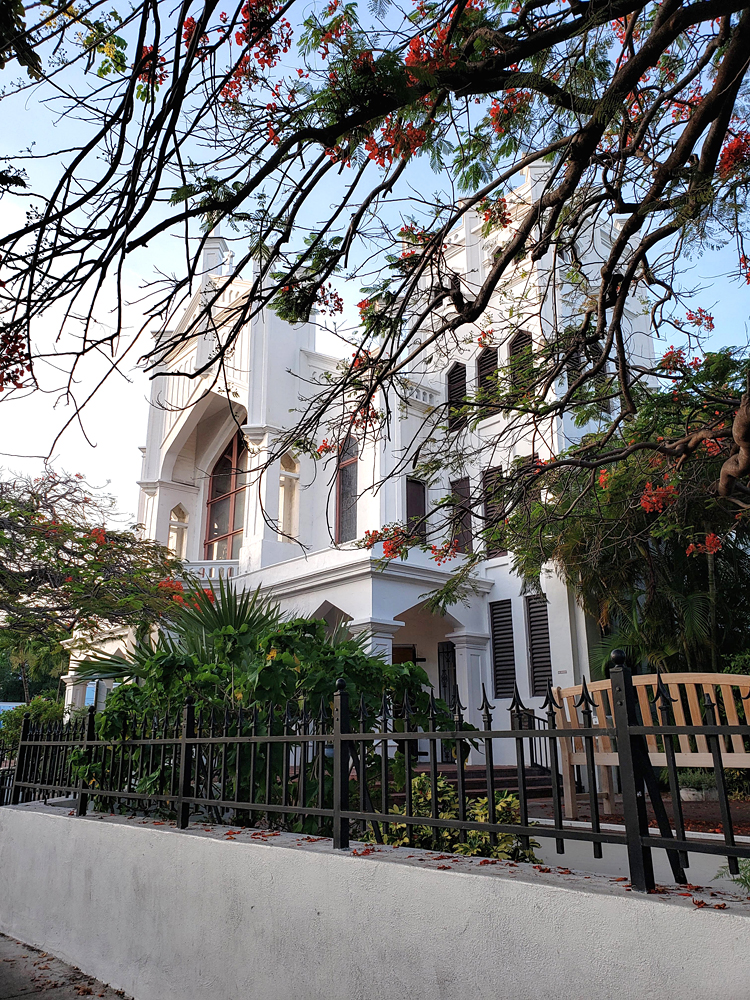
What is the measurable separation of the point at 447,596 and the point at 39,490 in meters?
7.06

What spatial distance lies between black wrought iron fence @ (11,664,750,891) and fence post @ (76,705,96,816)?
0.05 feet

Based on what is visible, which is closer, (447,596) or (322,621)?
(322,621)

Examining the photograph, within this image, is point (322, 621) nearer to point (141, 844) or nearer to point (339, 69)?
point (141, 844)

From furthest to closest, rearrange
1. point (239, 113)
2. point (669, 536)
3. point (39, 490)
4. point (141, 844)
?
point (39, 490), point (669, 536), point (141, 844), point (239, 113)

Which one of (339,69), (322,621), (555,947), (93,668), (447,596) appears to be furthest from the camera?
(447,596)

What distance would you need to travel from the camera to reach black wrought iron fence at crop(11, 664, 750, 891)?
245 cm

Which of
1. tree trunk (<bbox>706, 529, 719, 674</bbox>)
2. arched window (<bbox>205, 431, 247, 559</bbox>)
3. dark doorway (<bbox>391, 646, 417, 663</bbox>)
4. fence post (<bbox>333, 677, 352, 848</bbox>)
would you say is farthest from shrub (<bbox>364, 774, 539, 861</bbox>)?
arched window (<bbox>205, 431, 247, 559</bbox>)

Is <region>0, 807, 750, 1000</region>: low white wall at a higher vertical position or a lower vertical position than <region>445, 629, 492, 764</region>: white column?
lower

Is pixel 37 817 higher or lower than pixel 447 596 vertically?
lower

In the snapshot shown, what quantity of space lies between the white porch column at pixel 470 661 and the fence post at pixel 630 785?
11.3 meters

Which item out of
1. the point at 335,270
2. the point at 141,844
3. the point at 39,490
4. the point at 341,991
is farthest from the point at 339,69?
the point at 39,490

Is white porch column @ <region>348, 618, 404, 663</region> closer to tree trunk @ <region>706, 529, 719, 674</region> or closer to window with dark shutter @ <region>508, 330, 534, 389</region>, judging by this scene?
tree trunk @ <region>706, 529, 719, 674</region>

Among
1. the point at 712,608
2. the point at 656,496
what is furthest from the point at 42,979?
the point at 712,608

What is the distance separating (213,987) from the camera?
3.63 m
